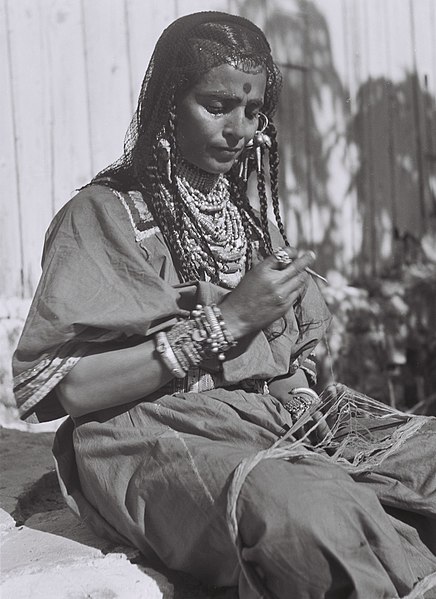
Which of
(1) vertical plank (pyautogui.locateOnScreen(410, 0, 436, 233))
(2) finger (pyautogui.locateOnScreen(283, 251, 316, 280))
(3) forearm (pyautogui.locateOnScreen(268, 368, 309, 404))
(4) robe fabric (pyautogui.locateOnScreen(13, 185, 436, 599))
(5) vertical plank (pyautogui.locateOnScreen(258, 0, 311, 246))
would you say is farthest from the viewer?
(1) vertical plank (pyautogui.locateOnScreen(410, 0, 436, 233))

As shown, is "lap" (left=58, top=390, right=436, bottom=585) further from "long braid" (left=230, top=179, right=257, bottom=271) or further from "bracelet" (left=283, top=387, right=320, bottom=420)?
"long braid" (left=230, top=179, right=257, bottom=271)

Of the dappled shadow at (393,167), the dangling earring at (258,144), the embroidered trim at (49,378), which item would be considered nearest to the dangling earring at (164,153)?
the dangling earring at (258,144)

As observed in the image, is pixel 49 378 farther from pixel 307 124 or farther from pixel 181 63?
pixel 307 124

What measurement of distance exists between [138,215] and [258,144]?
48 centimetres

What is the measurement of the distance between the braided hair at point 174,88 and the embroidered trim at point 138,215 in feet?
0.08

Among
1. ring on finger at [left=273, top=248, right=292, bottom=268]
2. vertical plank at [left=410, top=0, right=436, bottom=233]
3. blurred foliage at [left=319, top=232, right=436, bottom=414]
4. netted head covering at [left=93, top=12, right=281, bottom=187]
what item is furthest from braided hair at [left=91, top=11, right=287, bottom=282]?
vertical plank at [left=410, top=0, right=436, bottom=233]

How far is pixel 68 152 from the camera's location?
174 inches

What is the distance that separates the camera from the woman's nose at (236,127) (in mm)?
2496

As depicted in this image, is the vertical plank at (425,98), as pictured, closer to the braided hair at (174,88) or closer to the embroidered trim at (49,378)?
the braided hair at (174,88)

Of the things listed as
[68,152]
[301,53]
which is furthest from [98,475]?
[301,53]

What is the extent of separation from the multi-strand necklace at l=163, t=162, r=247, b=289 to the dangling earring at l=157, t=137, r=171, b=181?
5 cm

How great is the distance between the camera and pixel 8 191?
4.35 m

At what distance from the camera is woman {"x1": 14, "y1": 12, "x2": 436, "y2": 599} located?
6.42ft

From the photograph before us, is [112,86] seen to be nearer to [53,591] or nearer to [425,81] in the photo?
[425,81]
